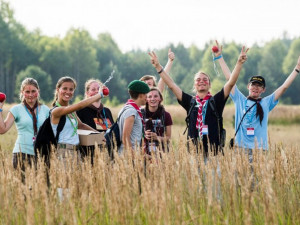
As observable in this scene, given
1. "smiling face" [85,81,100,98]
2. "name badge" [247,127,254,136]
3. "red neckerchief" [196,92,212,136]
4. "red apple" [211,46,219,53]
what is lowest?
"name badge" [247,127,254,136]

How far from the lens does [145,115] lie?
21.9 feet

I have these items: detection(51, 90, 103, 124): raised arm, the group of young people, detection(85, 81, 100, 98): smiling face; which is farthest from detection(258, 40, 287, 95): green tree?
detection(51, 90, 103, 124): raised arm

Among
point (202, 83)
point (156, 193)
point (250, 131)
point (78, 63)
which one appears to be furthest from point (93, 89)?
point (78, 63)

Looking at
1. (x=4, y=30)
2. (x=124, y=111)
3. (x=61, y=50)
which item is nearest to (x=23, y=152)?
(x=124, y=111)

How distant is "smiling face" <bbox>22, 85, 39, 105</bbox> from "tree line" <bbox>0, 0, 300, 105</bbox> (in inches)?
2210

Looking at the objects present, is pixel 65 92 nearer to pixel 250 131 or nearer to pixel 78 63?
pixel 250 131

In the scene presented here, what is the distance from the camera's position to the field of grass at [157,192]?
161 inches

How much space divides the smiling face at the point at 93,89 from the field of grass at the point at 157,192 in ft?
6.20

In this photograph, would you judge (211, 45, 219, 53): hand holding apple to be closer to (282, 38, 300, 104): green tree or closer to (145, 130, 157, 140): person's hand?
(145, 130, 157, 140): person's hand

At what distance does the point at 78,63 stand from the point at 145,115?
8279 cm

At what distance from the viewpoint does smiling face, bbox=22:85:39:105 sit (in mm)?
6188

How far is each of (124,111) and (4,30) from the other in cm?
7280

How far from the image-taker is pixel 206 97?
6348 mm

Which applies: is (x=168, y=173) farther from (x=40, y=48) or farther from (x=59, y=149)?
(x=40, y=48)
